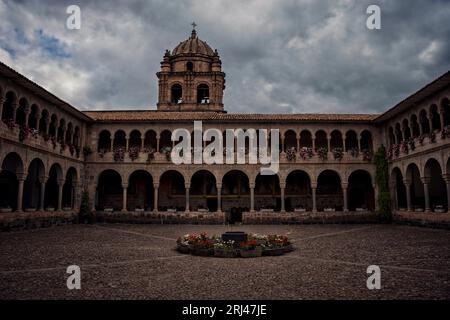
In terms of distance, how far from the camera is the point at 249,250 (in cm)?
1020

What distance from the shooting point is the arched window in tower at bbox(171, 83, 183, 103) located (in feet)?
111

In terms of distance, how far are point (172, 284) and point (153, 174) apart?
62.5 feet

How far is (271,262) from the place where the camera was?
929cm

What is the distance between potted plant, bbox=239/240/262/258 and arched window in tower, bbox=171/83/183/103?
25393mm

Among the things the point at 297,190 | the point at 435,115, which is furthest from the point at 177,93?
the point at 435,115

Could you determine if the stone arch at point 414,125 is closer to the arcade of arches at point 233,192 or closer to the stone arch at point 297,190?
the arcade of arches at point 233,192

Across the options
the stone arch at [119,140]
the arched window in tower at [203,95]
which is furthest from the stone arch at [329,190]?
the stone arch at [119,140]

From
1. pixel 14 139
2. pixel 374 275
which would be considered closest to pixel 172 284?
pixel 374 275

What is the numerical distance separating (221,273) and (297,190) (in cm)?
2033

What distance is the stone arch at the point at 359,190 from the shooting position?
26.9 m

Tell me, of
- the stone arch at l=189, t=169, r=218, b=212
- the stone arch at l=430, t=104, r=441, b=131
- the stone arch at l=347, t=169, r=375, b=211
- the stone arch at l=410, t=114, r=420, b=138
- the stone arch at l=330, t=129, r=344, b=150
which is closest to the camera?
the stone arch at l=430, t=104, r=441, b=131

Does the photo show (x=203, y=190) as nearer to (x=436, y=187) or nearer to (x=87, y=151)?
(x=87, y=151)

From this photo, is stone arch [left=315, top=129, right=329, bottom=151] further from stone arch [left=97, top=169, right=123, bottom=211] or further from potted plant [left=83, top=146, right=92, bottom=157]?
potted plant [left=83, top=146, right=92, bottom=157]

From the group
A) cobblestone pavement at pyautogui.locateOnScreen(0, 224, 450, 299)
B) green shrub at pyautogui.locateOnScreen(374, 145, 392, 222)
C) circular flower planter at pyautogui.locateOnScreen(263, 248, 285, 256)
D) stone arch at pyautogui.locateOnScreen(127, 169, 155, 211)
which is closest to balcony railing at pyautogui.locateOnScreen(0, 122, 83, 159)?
stone arch at pyautogui.locateOnScreen(127, 169, 155, 211)
